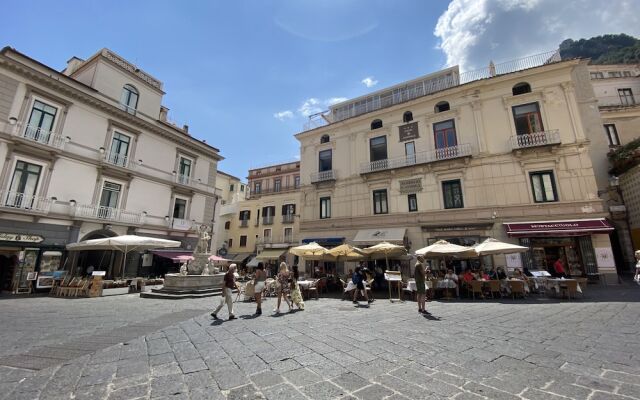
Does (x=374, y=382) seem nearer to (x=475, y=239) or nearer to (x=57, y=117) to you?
(x=475, y=239)

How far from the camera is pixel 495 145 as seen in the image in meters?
15.9

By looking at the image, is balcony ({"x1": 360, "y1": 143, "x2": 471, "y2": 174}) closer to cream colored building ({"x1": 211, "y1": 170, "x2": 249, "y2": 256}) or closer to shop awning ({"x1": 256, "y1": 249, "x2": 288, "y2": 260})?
shop awning ({"x1": 256, "y1": 249, "x2": 288, "y2": 260})

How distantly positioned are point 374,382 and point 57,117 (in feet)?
66.7

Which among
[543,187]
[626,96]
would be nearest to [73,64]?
[543,187]

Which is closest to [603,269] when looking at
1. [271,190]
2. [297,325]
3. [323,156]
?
[297,325]

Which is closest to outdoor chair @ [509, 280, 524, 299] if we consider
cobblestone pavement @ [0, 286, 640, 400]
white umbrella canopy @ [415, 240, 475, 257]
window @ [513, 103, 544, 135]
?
white umbrella canopy @ [415, 240, 475, 257]

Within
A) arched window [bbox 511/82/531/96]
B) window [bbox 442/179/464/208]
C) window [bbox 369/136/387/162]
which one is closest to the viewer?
arched window [bbox 511/82/531/96]

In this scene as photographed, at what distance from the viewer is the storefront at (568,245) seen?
42.1 ft

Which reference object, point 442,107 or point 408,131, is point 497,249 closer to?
point 408,131

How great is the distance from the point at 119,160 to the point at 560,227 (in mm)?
25640

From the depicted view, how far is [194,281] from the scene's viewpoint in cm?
1235

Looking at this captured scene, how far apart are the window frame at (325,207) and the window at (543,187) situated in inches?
490

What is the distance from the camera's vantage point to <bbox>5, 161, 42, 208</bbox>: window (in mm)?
13055

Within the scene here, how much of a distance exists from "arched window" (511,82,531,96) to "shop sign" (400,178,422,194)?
7.62 metres
